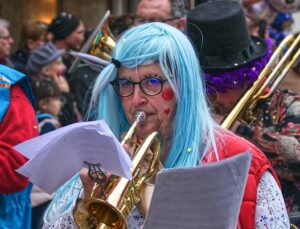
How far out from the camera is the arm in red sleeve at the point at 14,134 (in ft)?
10.6

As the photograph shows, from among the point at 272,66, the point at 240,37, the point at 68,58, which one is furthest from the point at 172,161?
the point at 68,58

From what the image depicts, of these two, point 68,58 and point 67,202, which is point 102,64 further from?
point 68,58

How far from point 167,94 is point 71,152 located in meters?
0.43

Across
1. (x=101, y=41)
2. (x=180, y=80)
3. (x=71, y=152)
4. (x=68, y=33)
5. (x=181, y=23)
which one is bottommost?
(x=68, y=33)

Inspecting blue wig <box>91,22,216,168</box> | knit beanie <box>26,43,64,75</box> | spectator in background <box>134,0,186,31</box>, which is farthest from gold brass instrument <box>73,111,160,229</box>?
knit beanie <box>26,43,64,75</box>

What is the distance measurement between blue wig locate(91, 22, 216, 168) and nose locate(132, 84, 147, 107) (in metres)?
0.08

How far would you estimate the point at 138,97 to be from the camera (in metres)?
2.55

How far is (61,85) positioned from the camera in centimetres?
584

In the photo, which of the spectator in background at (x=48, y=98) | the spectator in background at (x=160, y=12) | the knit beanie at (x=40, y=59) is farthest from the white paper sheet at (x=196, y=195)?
the knit beanie at (x=40, y=59)

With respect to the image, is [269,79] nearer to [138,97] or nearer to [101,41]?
[138,97]

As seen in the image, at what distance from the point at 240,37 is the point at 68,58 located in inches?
153

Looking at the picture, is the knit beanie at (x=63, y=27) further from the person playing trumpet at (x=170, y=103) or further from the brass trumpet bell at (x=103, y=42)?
the person playing trumpet at (x=170, y=103)

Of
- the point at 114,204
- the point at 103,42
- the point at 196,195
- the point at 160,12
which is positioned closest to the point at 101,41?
the point at 103,42

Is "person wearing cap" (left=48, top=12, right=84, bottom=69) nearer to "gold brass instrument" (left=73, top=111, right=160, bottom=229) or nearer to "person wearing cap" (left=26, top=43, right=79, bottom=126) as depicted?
"person wearing cap" (left=26, top=43, right=79, bottom=126)
